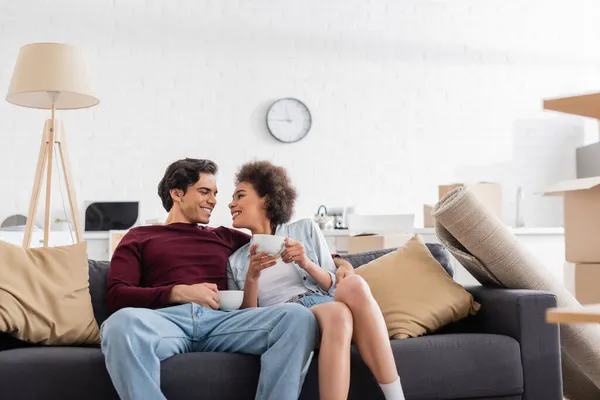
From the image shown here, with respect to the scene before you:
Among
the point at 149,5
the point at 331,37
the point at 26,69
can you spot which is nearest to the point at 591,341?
the point at 26,69

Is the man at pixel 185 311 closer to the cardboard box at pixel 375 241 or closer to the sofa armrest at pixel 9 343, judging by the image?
the sofa armrest at pixel 9 343

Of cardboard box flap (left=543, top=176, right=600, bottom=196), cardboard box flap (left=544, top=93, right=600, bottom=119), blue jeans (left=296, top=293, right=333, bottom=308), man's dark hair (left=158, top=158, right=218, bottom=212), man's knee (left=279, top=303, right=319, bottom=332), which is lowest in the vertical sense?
blue jeans (left=296, top=293, right=333, bottom=308)

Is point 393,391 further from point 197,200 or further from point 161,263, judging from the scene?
point 197,200

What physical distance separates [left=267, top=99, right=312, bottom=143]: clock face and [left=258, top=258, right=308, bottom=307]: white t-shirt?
126 inches

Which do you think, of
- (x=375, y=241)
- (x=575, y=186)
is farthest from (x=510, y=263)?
(x=375, y=241)

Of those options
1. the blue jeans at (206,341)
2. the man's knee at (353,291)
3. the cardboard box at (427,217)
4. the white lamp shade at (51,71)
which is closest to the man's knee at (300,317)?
the blue jeans at (206,341)

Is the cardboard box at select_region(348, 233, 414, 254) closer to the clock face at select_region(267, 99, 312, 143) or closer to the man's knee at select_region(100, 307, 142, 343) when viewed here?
the clock face at select_region(267, 99, 312, 143)

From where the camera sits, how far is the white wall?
17.1 ft

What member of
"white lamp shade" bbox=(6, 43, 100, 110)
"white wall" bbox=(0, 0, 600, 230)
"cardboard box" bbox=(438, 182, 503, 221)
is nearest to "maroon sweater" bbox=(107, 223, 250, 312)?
"white lamp shade" bbox=(6, 43, 100, 110)

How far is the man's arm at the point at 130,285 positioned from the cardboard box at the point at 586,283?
5.45 feet

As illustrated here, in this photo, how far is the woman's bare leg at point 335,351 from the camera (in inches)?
69.4

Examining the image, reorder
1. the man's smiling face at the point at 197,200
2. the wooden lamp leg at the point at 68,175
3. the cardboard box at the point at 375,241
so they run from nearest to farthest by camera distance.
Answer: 1. the man's smiling face at the point at 197,200
2. the wooden lamp leg at the point at 68,175
3. the cardboard box at the point at 375,241

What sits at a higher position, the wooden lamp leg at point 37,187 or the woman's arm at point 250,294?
the wooden lamp leg at point 37,187

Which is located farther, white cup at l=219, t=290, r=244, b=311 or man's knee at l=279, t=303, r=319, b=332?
white cup at l=219, t=290, r=244, b=311
